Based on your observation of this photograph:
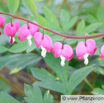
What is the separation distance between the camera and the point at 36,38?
2.50 feet

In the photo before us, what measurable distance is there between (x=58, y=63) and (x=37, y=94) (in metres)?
0.22

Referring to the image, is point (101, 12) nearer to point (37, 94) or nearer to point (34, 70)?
point (34, 70)

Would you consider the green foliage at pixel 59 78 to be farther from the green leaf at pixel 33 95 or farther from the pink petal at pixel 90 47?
the pink petal at pixel 90 47

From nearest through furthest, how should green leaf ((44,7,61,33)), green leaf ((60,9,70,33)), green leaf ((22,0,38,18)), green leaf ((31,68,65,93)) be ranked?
green leaf ((22,0,38,18)), green leaf ((31,68,65,93)), green leaf ((44,7,61,33)), green leaf ((60,9,70,33))

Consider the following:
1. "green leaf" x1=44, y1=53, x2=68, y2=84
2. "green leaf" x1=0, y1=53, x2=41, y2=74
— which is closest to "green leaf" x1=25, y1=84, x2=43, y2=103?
"green leaf" x1=44, y1=53, x2=68, y2=84

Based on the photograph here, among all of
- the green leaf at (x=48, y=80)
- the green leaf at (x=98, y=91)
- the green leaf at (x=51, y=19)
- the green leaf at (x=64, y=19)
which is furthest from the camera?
the green leaf at (x=64, y=19)

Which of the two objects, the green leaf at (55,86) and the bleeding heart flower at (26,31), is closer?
the bleeding heart flower at (26,31)

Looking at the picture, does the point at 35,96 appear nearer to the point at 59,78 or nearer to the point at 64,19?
the point at 59,78

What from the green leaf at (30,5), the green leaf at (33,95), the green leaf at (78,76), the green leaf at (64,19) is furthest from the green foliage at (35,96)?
the green leaf at (64,19)

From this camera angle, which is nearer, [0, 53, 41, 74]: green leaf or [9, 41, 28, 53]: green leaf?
[9, 41, 28, 53]: green leaf

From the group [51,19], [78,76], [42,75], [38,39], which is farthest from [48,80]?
[51,19]

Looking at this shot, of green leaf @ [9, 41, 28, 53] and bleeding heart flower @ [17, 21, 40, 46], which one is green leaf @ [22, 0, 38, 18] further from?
green leaf @ [9, 41, 28, 53]

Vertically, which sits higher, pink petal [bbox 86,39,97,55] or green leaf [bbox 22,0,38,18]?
green leaf [bbox 22,0,38,18]

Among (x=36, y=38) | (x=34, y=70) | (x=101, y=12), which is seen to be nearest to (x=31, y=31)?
(x=36, y=38)
